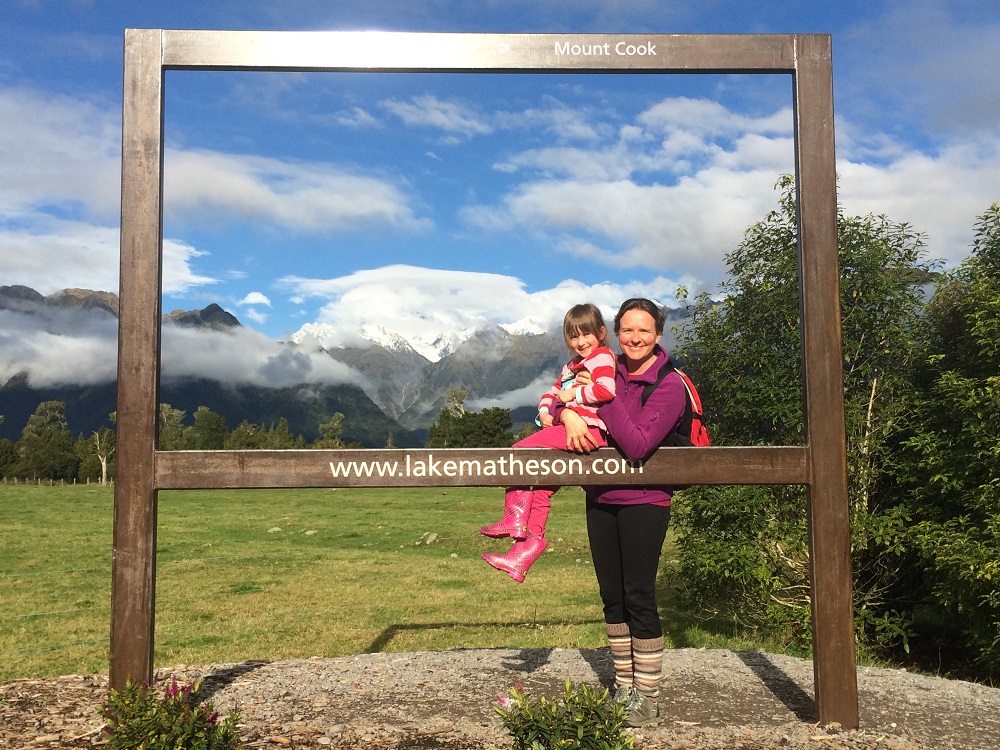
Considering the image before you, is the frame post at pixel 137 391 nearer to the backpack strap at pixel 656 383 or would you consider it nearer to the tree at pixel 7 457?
the backpack strap at pixel 656 383

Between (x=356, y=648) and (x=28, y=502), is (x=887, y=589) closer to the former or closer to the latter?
(x=356, y=648)

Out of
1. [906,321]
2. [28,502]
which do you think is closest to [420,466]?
[906,321]

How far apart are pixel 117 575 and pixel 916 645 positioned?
9662mm

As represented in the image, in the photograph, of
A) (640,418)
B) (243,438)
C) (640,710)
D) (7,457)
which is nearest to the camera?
(640,418)

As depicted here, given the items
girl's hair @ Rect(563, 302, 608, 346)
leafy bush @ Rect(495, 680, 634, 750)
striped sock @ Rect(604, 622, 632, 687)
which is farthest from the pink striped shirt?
leafy bush @ Rect(495, 680, 634, 750)

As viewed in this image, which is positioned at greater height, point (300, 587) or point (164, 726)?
point (164, 726)

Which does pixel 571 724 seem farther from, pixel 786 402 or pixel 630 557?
pixel 786 402

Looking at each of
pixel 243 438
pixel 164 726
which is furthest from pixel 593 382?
pixel 243 438

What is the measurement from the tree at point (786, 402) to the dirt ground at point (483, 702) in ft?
7.63

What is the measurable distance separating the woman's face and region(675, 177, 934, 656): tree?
4.47m

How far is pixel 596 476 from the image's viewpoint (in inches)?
172

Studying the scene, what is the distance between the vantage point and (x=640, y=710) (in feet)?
15.2

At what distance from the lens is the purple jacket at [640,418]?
4.33 meters

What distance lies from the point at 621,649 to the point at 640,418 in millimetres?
1410
